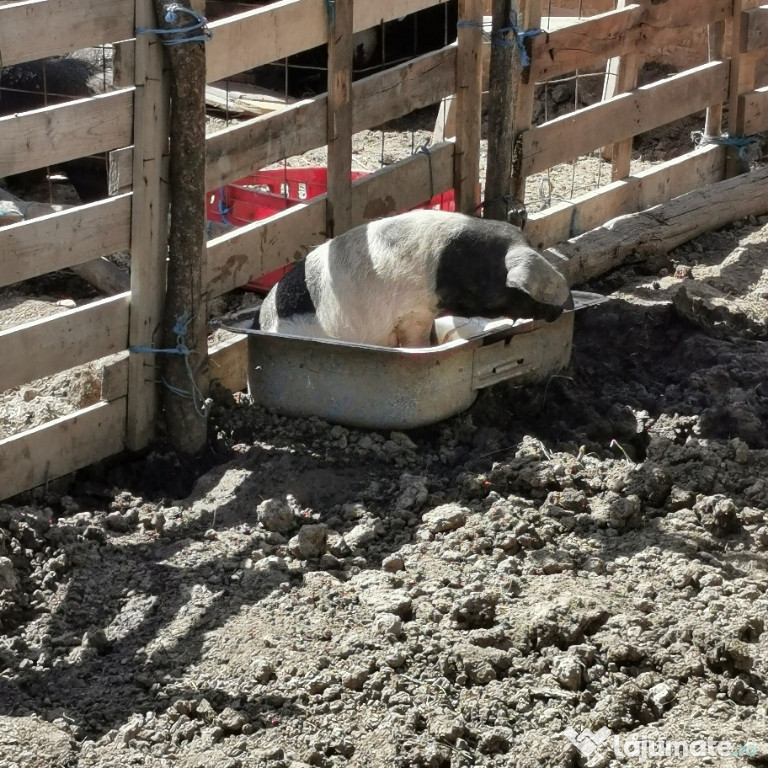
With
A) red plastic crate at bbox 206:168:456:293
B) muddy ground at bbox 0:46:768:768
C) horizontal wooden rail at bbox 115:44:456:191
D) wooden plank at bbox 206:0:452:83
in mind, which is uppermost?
wooden plank at bbox 206:0:452:83

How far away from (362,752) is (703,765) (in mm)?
861

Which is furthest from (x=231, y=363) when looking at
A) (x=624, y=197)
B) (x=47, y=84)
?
(x=47, y=84)

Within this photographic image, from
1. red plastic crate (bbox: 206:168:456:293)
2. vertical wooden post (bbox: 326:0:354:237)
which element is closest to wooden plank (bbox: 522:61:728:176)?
red plastic crate (bbox: 206:168:456:293)

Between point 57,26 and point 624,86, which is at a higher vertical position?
point 57,26

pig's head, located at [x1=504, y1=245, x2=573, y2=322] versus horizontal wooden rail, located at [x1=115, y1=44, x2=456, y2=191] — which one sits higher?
horizontal wooden rail, located at [x1=115, y1=44, x2=456, y2=191]

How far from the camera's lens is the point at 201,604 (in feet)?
12.9

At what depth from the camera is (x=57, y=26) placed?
4.24 meters

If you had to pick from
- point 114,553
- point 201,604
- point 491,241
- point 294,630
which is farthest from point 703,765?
point 491,241

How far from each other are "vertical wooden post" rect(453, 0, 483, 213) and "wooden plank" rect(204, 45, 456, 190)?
0.06 meters

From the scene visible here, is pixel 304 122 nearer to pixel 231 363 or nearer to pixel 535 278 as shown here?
pixel 231 363

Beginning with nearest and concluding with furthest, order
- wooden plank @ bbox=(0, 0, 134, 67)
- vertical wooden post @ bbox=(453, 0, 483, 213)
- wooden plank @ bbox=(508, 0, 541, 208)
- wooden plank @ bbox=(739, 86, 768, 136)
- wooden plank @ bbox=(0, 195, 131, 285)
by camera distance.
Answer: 1. wooden plank @ bbox=(0, 0, 134, 67)
2. wooden plank @ bbox=(0, 195, 131, 285)
3. vertical wooden post @ bbox=(453, 0, 483, 213)
4. wooden plank @ bbox=(508, 0, 541, 208)
5. wooden plank @ bbox=(739, 86, 768, 136)

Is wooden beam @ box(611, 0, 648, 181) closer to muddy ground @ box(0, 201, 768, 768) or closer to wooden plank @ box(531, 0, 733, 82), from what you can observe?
wooden plank @ box(531, 0, 733, 82)

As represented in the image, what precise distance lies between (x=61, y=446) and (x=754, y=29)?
571 centimetres

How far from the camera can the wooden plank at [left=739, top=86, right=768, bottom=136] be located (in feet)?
27.6
